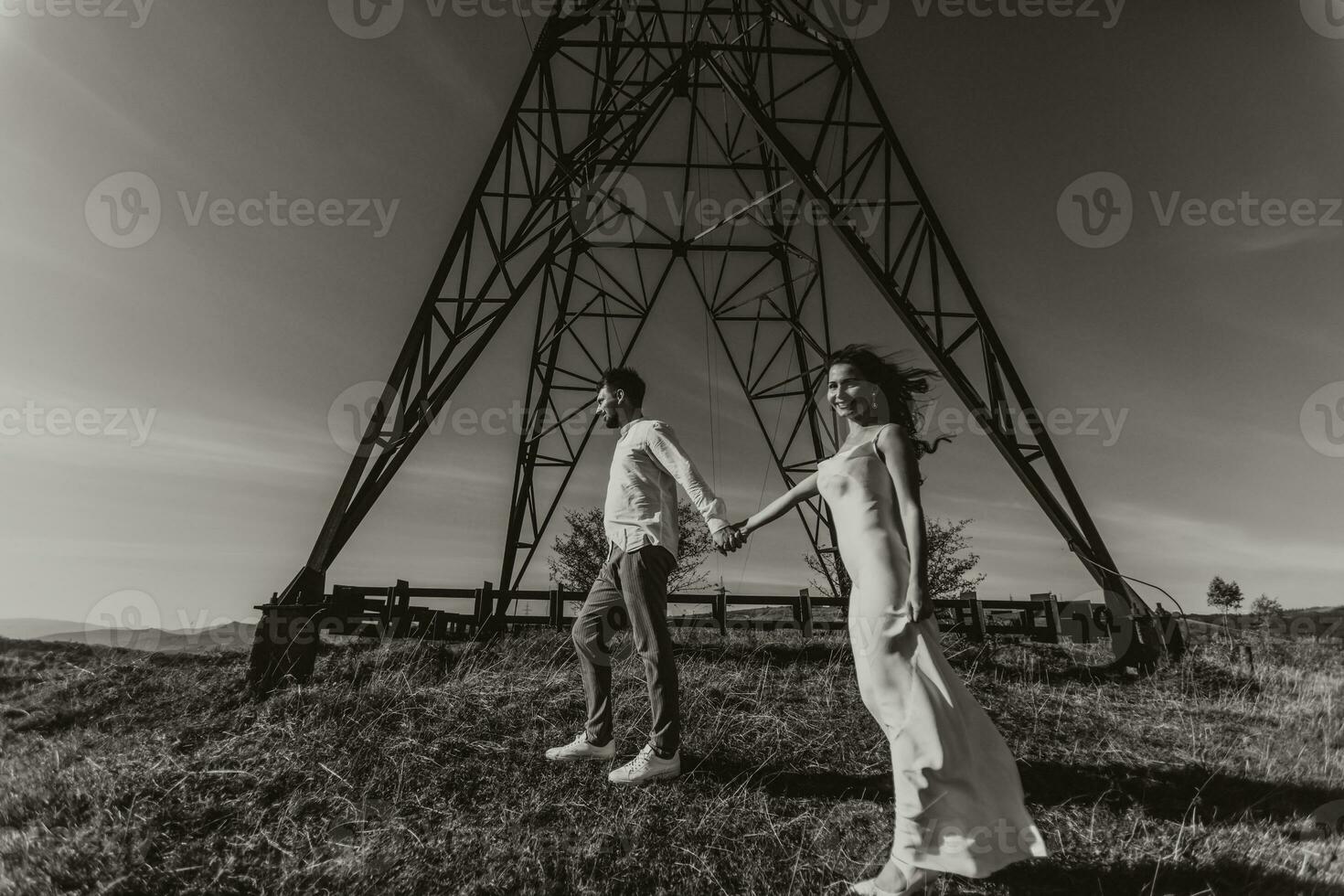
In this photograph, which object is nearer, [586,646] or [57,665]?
[586,646]

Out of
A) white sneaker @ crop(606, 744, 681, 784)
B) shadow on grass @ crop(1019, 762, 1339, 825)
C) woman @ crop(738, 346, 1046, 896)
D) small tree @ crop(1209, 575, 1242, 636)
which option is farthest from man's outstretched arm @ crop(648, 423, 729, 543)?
small tree @ crop(1209, 575, 1242, 636)

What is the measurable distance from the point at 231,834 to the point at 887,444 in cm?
374

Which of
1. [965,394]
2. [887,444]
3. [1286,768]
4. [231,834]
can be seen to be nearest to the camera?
[887,444]

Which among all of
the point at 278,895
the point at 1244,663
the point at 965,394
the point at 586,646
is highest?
the point at 965,394

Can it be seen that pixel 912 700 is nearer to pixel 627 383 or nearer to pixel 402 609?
pixel 627 383

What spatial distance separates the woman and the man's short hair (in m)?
1.51

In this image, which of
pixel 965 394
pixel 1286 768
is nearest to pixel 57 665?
pixel 965 394

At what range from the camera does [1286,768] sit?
13.9 ft

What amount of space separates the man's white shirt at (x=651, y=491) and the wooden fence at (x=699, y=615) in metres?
4.76

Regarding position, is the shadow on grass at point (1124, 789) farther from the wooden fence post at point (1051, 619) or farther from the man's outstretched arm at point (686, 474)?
the wooden fence post at point (1051, 619)

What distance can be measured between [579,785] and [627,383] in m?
2.34

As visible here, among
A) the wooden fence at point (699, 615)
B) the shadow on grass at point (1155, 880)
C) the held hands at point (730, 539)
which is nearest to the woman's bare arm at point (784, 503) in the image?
the held hands at point (730, 539)

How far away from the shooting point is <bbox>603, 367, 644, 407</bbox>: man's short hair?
13.8ft

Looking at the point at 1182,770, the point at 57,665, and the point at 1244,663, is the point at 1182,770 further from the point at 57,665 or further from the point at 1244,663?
the point at 57,665
